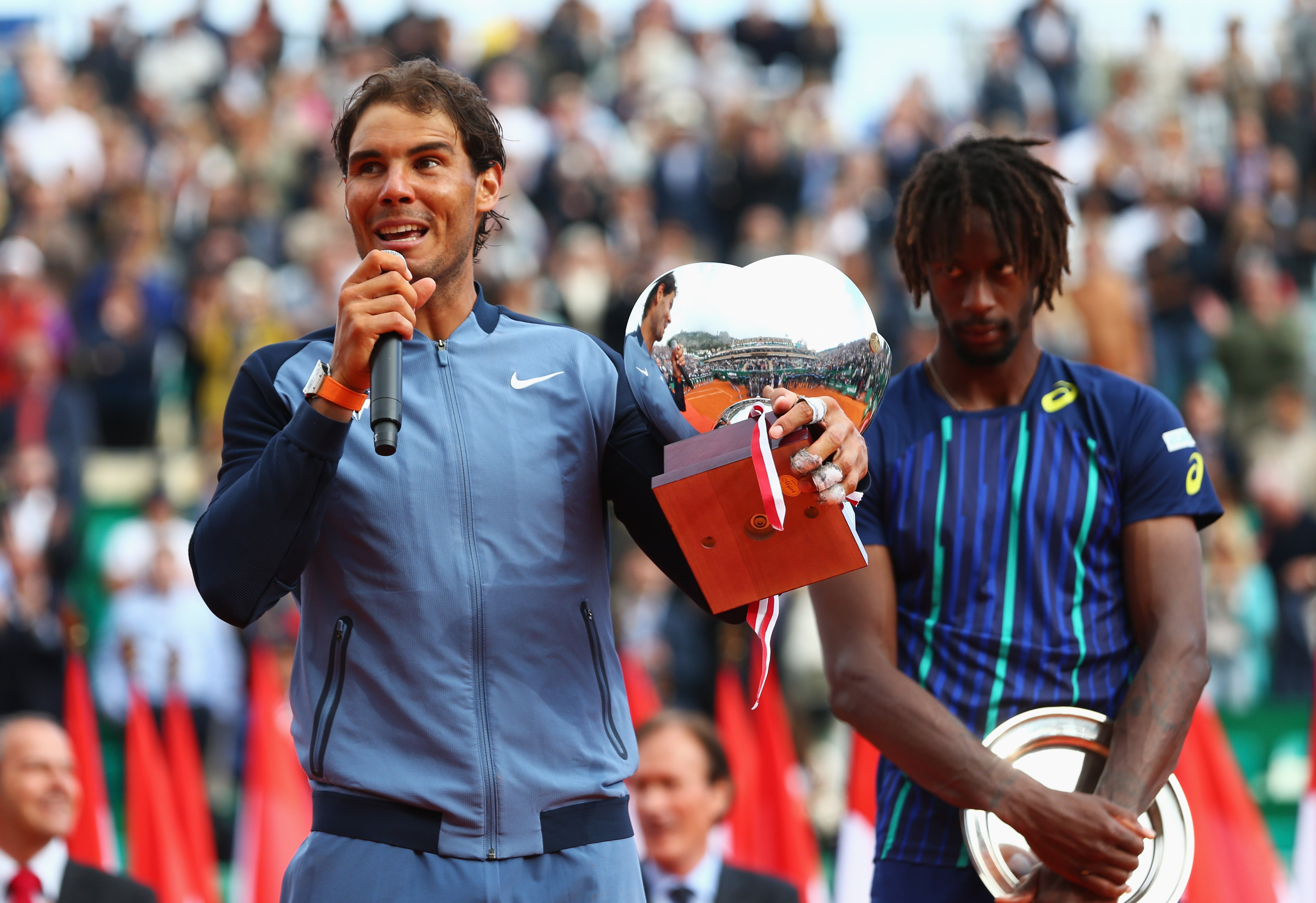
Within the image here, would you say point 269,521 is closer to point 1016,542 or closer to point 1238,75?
point 1016,542

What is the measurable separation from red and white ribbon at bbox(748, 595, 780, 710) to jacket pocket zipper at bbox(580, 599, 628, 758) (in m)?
0.25

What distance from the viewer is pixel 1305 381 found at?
460 inches

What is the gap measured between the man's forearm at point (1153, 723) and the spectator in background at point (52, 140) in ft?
37.3

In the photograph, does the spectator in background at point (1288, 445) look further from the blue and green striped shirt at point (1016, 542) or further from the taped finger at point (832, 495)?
the taped finger at point (832, 495)

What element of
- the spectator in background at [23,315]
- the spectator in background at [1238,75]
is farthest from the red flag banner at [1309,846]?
the spectator in background at [1238,75]

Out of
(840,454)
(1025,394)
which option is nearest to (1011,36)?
(1025,394)

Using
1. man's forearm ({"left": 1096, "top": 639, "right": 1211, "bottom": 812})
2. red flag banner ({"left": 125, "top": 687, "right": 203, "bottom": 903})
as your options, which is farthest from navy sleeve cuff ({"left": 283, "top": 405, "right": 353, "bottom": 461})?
red flag banner ({"left": 125, "top": 687, "right": 203, "bottom": 903})

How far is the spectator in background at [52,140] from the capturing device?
42.7 ft

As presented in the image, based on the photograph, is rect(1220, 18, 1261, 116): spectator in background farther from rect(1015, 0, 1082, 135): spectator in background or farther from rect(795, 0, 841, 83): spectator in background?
rect(795, 0, 841, 83): spectator in background

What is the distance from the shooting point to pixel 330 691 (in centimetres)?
245

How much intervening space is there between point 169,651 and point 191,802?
75.0 inches

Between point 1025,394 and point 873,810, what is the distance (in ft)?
8.27

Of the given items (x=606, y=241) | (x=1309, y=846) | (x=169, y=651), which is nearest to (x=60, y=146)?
(x=606, y=241)

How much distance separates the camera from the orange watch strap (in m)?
2.33
